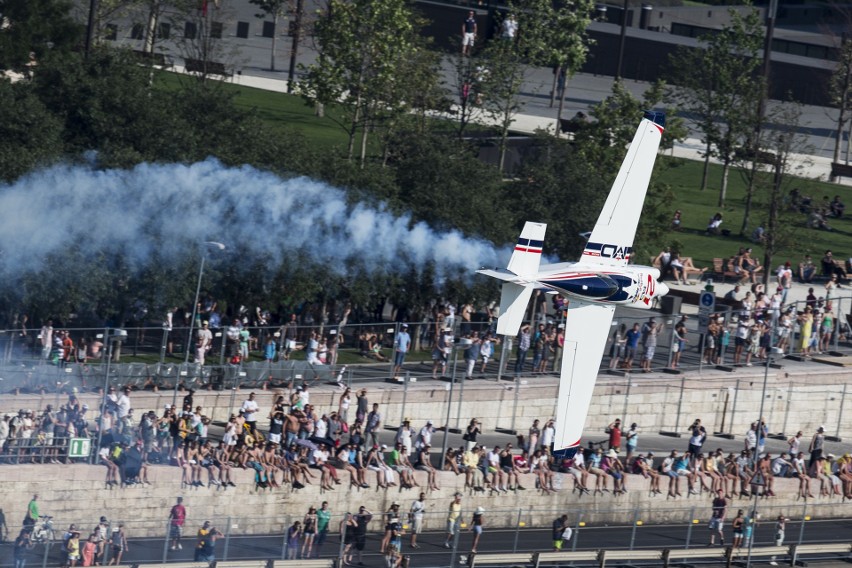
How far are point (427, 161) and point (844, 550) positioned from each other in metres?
18.6

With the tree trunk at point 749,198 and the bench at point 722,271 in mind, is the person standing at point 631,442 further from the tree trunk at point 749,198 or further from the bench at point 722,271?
the tree trunk at point 749,198

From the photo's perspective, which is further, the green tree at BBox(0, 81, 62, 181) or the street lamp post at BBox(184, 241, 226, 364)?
the green tree at BBox(0, 81, 62, 181)

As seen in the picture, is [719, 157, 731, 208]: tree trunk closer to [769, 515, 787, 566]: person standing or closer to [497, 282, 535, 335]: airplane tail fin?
[769, 515, 787, 566]: person standing

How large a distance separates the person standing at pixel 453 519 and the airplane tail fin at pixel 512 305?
9.07 m

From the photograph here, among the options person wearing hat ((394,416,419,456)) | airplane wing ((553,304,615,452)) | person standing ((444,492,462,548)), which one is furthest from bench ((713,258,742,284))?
airplane wing ((553,304,615,452))

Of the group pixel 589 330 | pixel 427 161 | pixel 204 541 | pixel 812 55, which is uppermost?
pixel 812 55

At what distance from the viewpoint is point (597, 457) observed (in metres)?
50.7

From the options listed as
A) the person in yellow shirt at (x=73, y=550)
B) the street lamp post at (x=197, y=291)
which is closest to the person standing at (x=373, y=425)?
the street lamp post at (x=197, y=291)

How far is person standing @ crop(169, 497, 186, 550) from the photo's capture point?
139ft

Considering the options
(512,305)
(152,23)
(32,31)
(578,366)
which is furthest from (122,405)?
(152,23)

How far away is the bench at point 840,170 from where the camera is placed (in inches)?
3474

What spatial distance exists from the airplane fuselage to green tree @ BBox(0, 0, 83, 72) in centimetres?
2895

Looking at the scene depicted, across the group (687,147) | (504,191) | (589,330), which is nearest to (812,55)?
(687,147)

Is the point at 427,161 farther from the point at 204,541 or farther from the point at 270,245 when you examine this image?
the point at 204,541
